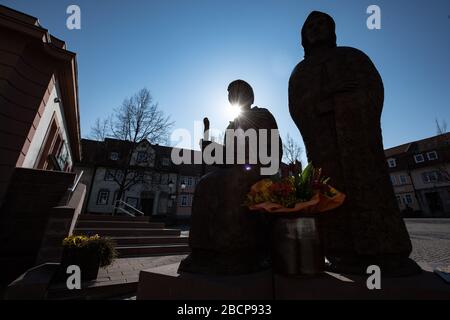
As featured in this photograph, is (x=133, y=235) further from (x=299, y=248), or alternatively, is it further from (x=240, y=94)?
(x=299, y=248)

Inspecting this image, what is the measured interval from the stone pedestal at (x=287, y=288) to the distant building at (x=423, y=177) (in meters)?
33.2

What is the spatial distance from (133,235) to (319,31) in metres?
8.74

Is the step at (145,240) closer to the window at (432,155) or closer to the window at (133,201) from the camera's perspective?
the window at (133,201)

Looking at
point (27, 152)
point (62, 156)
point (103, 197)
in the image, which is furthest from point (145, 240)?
point (103, 197)

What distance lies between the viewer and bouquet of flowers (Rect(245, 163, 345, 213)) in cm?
151

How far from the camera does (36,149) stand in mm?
6594

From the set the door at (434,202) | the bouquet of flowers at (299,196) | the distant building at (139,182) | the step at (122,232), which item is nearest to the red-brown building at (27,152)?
the step at (122,232)

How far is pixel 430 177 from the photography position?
26.8 metres

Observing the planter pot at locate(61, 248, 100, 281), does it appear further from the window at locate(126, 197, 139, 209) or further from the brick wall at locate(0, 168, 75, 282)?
the window at locate(126, 197, 139, 209)

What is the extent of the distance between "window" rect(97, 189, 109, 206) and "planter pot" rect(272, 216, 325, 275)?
88.4 feet

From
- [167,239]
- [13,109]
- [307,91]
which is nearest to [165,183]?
[167,239]

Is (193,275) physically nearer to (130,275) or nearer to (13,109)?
(130,275)

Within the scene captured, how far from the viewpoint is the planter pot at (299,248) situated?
4.77 feet

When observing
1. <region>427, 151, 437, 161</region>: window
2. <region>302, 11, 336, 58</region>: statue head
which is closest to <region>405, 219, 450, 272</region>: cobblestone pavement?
<region>302, 11, 336, 58</region>: statue head
